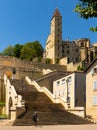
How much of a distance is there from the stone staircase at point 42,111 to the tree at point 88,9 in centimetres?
2238

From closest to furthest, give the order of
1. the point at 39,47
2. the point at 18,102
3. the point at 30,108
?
1. the point at 30,108
2. the point at 18,102
3. the point at 39,47

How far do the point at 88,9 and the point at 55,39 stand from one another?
11995 cm

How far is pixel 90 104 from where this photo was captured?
47.5 metres

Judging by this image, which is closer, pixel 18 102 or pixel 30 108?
pixel 30 108

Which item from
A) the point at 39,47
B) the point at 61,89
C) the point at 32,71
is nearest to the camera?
the point at 61,89

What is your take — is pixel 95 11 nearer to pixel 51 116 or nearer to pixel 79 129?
pixel 79 129

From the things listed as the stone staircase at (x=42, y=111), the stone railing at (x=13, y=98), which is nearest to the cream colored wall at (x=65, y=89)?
the stone staircase at (x=42, y=111)

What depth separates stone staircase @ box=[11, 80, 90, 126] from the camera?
3747 cm

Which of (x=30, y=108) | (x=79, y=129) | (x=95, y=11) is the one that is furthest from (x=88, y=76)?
(x=95, y=11)

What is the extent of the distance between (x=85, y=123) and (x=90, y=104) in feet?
30.9

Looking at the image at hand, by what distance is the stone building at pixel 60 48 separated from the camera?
13138 centimetres

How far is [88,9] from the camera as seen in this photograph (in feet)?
49.0

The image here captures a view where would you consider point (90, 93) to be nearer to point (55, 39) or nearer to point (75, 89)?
point (75, 89)

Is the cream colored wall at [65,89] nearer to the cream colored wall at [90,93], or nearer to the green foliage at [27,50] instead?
the cream colored wall at [90,93]
